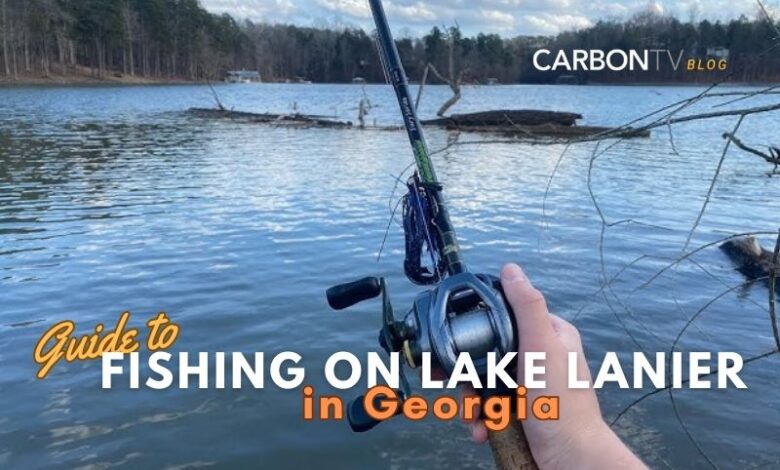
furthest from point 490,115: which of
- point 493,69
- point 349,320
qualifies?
point 493,69

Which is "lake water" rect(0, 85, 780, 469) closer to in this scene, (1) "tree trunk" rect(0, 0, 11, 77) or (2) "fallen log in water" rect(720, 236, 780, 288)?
(2) "fallen log in water" rect(720, 236, 780, 288)

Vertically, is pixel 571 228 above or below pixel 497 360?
below

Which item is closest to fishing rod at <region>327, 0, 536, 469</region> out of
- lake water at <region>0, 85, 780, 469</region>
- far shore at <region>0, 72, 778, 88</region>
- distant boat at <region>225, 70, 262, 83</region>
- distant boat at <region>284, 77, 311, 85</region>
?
lake water at <region>0, 85, 780, 469</region>

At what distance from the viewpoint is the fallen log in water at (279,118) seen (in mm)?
35391

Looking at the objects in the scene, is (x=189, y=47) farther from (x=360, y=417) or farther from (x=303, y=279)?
(x=360, y=417)

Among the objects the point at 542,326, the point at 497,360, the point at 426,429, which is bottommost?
the point at 426,429

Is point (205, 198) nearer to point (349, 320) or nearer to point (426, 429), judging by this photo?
point (349, 320)

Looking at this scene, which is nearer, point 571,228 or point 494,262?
point 494,262

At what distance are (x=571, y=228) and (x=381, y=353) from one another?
21.6ft

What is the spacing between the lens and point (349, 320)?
7457 mm

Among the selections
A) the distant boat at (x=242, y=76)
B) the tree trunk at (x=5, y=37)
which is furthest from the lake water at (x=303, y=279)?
the distant boat at (x=242, y=76)

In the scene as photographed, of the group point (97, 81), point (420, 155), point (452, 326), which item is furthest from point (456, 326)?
point (97, 81)

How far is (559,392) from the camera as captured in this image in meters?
1.83

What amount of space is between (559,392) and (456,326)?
333mm
